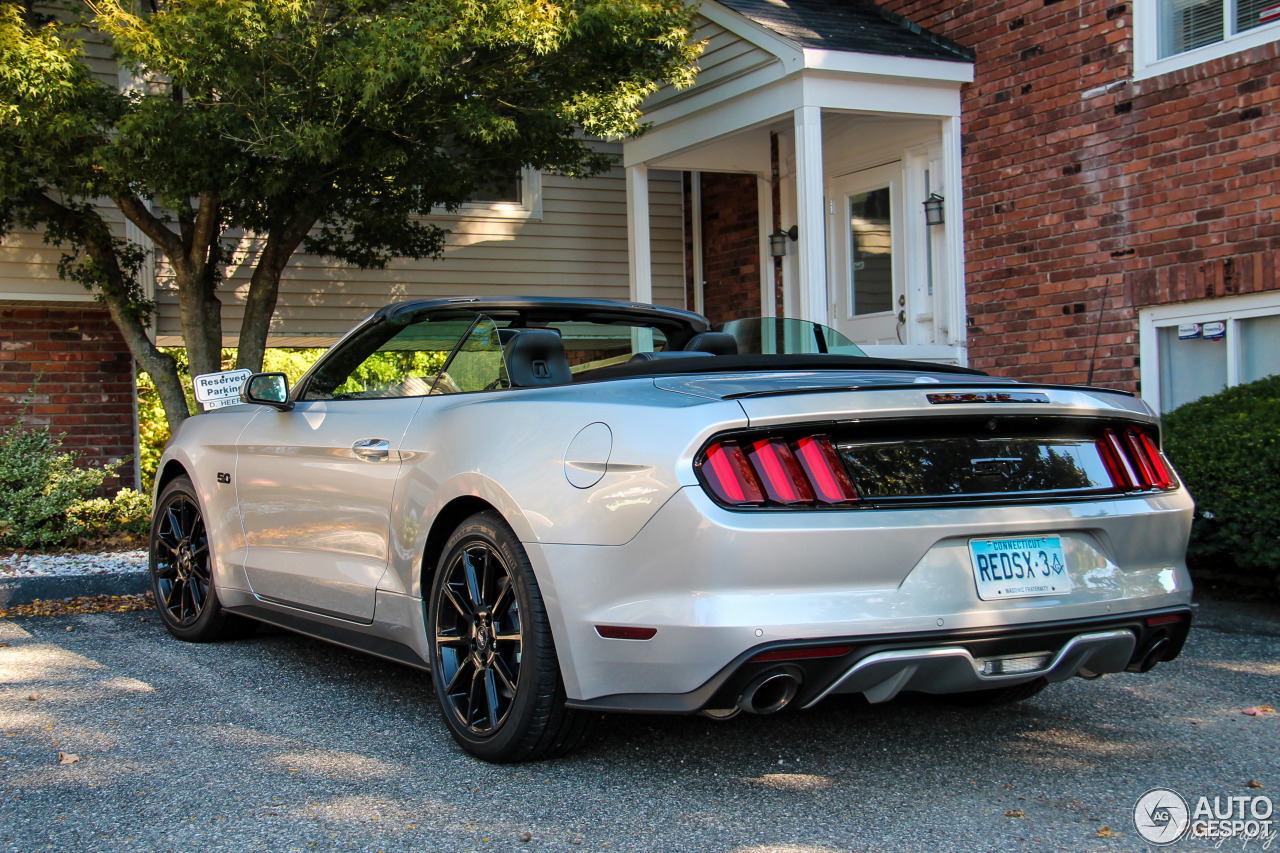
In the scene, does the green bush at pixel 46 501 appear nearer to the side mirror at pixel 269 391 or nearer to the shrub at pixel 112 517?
the shrub at pixel 112 517

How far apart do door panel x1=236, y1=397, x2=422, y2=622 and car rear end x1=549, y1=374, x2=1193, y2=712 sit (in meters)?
1.15

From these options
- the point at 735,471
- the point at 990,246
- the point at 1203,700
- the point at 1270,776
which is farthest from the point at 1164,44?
the point at 735,471

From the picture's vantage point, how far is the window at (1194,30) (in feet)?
25.4

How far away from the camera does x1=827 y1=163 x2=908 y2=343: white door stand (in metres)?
10.7

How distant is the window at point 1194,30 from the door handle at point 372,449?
653 centimetres

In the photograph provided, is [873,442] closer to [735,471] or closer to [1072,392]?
[735,471]

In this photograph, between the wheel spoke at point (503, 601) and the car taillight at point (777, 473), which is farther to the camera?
the wheel spoke at point (503, 601)

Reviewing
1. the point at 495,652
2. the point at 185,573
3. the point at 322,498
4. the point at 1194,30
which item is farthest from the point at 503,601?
the point at 1194,30

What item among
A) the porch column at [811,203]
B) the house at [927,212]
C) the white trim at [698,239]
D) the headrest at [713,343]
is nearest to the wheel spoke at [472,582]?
the headrest at [713,343]

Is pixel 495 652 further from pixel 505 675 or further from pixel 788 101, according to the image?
pixel 788 101

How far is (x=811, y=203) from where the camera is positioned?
9250 mm

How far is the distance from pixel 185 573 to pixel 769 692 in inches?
139

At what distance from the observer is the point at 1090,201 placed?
28.9 feet

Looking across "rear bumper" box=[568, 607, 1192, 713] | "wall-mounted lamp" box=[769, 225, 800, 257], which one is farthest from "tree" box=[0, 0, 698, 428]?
"rear bumper" box=[568, 607, 1192, 713]
